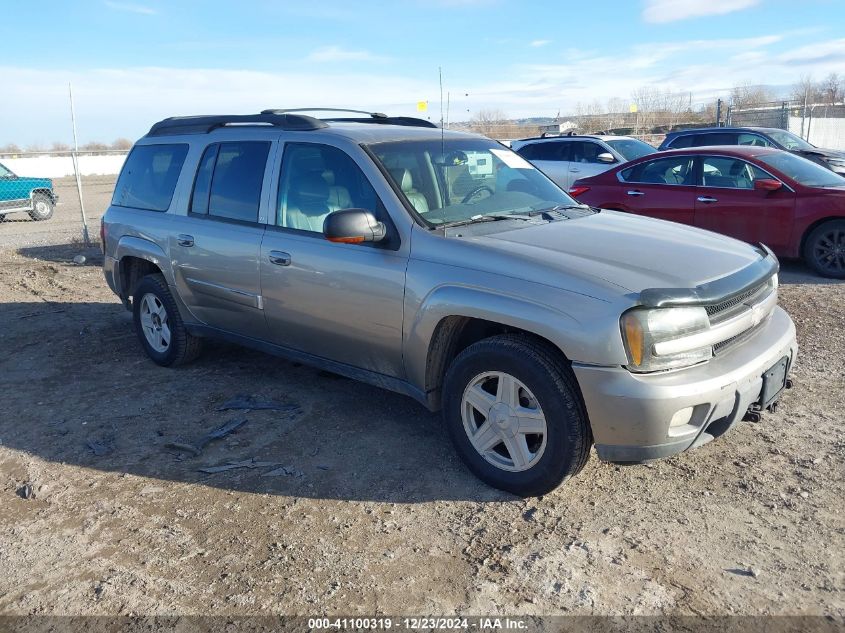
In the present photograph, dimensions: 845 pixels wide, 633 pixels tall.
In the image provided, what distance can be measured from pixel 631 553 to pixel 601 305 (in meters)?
1.11

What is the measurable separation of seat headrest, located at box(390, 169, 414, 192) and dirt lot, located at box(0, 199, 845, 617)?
4.99 feet

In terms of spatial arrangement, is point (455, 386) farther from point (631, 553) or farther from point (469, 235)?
point (631, 553)

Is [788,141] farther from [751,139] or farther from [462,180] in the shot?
[462,180]

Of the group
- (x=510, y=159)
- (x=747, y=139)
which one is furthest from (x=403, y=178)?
(x=747, y=139)

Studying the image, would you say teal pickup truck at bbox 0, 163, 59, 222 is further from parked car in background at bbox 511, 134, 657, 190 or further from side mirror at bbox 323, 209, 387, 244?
side mirror at bbox 323, 209, 387, 244

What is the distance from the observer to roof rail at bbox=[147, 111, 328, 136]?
4.68m

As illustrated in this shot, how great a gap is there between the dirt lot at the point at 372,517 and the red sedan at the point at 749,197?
3447 mm

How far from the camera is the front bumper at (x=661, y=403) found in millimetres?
3133

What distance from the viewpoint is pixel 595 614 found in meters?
2.80

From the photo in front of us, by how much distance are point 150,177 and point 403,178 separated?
8.80 ft

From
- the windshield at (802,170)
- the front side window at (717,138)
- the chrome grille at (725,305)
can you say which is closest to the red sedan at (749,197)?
the windshield at (802,170)

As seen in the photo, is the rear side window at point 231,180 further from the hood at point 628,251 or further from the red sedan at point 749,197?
the red sedan at point 749,197

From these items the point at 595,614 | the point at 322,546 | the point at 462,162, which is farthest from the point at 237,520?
the point at 462,162

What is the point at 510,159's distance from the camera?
16.3ft
